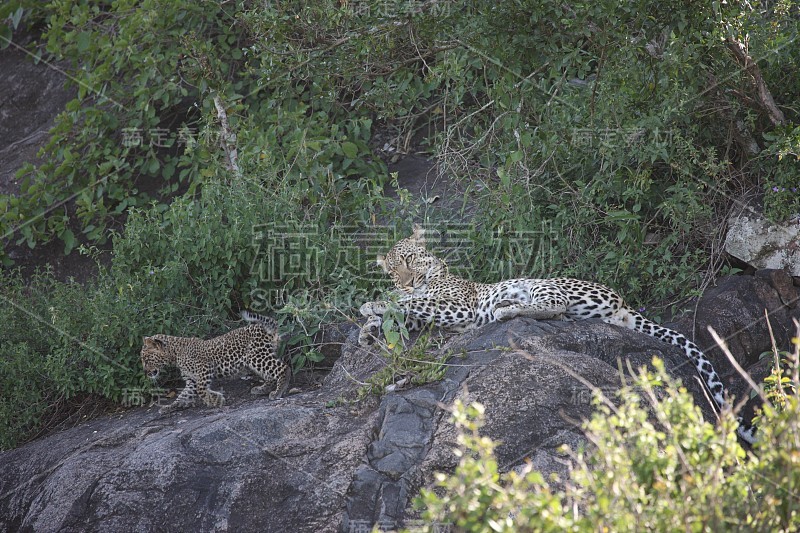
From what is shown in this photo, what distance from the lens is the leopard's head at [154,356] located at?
28.1 ft

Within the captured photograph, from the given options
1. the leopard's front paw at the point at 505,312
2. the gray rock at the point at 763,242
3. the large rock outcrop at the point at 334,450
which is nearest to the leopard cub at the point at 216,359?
the large rock outcrop at the point at 334,450

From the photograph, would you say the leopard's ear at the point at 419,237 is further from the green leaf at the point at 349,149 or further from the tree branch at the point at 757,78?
the tree branch at the point at 757,78

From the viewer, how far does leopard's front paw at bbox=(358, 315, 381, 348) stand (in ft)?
25.7

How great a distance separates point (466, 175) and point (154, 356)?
12.5 feet

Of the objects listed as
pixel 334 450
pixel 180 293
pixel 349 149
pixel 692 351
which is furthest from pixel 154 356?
pixel 692 351

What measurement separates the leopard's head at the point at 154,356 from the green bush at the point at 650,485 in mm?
4927

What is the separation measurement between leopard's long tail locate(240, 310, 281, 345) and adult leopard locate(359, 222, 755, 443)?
0.96m

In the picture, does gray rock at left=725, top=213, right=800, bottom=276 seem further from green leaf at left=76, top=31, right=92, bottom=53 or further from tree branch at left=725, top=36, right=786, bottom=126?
green leaf at left=76, top=31, right=92, bottom=53

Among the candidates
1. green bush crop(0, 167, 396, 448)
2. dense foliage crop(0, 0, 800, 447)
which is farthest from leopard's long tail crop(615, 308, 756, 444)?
green bush crop(0, 167, 396, 448)

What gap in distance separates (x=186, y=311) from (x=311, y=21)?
3.47 meters

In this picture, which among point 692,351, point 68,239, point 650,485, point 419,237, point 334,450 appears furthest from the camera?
point 68,239

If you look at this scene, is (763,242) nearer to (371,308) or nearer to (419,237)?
(419,237)

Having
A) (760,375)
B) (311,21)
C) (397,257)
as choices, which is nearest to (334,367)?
(397,257)

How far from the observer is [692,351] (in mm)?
7461
